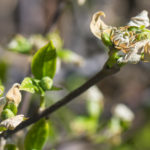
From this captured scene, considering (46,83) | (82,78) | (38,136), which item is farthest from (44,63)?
(82,78)

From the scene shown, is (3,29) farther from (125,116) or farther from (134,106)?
(125,116)

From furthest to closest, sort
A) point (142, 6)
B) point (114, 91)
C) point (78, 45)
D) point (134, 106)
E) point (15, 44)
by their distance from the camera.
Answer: point (142, 6)
point (114, 91)
point (134, 106)
point (78, 45)
point (15, 44)

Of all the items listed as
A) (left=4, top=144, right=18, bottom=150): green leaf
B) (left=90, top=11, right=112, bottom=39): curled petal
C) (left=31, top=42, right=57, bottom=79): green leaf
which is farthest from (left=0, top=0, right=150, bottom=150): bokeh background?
(left=90, top=11, right=112, bottom=39): curled petal

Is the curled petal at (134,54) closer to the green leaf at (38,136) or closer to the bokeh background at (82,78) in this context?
the green leaf at (38,136)

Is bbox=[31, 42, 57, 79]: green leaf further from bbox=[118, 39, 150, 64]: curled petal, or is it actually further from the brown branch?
bbox=[118, 39, 150, 64]: curled petal

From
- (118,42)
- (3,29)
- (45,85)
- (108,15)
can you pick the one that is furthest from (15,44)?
(108,15)
